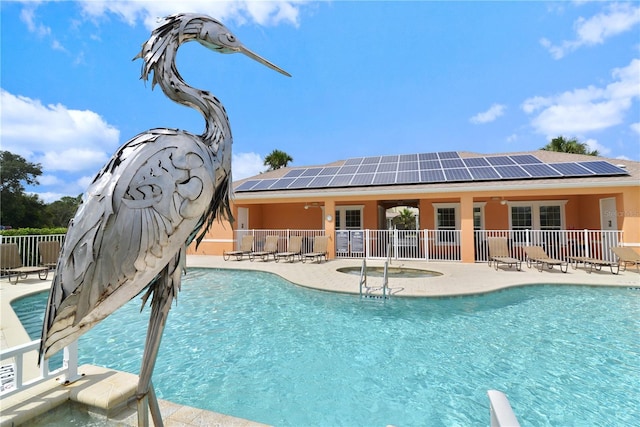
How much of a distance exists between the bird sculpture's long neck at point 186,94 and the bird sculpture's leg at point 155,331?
A: 3.01 ft

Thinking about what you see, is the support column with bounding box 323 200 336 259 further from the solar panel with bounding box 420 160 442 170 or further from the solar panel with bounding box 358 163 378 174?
the solar panel with bounding box 420 160 442 170

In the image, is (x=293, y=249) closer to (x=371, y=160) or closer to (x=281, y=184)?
(x=281, y=184)

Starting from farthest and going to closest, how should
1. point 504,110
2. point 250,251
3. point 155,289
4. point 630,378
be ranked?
point 504,110, point 250,251, point 630,378, point 155,289

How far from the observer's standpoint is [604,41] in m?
9.38

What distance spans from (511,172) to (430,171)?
3657mm

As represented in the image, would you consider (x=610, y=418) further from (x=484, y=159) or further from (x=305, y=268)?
(x=484, y=159)

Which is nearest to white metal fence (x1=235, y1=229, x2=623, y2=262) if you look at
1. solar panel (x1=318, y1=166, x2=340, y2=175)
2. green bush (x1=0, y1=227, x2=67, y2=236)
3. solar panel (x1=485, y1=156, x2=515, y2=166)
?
solar panel (x1=485, y1=156, x2=515, y2=166)

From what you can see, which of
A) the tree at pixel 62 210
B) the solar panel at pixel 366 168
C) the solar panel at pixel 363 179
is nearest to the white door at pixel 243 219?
the solar panel at pixel 363 179

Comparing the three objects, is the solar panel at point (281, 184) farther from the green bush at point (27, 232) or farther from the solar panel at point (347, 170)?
the green bush at point (27, 232)

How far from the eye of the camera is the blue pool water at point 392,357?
10.7 ft

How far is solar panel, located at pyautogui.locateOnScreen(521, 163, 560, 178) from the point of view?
12.0 m

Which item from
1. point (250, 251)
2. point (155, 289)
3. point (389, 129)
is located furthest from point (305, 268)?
point (389, 129)

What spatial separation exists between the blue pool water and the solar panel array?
6772 mm

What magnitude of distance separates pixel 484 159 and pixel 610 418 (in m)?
15.4
